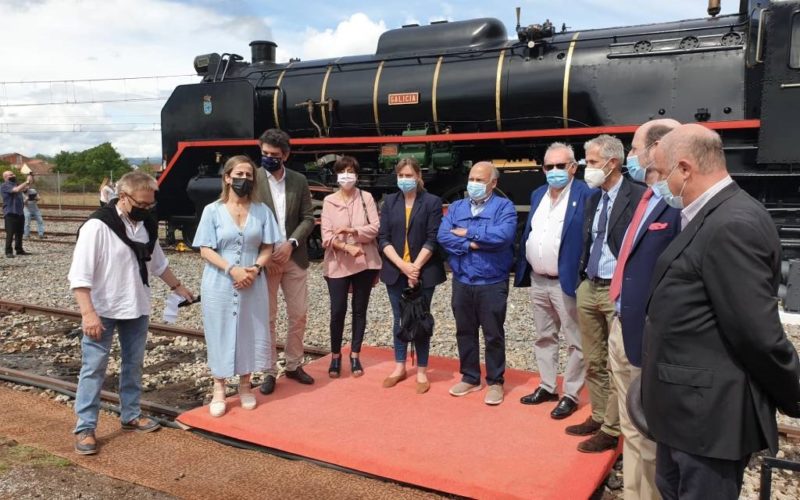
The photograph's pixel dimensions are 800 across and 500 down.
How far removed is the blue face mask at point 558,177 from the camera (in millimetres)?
3926

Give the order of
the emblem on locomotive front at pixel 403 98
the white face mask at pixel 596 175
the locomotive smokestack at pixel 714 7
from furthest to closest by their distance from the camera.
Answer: the emblem on locomotive front at pixel 403 98, the locomotive smokestack at pixel 714 7, the white face mask at pixel 596 175

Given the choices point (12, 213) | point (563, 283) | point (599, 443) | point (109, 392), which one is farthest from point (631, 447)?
point (12, 213)

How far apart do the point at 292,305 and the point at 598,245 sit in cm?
237

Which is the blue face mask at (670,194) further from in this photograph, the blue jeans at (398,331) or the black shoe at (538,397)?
the blue jeans at (398,331)

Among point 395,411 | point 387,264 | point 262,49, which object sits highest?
point 262,49

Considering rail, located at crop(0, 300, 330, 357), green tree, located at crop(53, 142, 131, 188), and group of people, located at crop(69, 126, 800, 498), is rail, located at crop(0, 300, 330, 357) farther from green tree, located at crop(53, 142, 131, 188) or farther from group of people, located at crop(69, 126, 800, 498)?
green tree, located at crop(53, 142, 131, 188)

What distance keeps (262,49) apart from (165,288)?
5850mm

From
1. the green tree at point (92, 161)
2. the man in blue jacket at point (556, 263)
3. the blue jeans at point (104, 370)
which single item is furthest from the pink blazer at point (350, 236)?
the green tree at point (92, 161)

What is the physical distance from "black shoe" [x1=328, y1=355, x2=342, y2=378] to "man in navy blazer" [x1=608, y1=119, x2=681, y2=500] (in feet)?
8.12

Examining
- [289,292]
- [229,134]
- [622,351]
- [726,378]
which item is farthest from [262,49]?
[726,378]

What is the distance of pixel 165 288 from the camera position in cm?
887

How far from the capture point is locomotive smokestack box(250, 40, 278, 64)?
1252cm

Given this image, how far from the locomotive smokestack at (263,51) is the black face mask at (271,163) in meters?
8.57

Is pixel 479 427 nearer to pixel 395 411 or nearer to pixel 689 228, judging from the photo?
pixel 395 411
